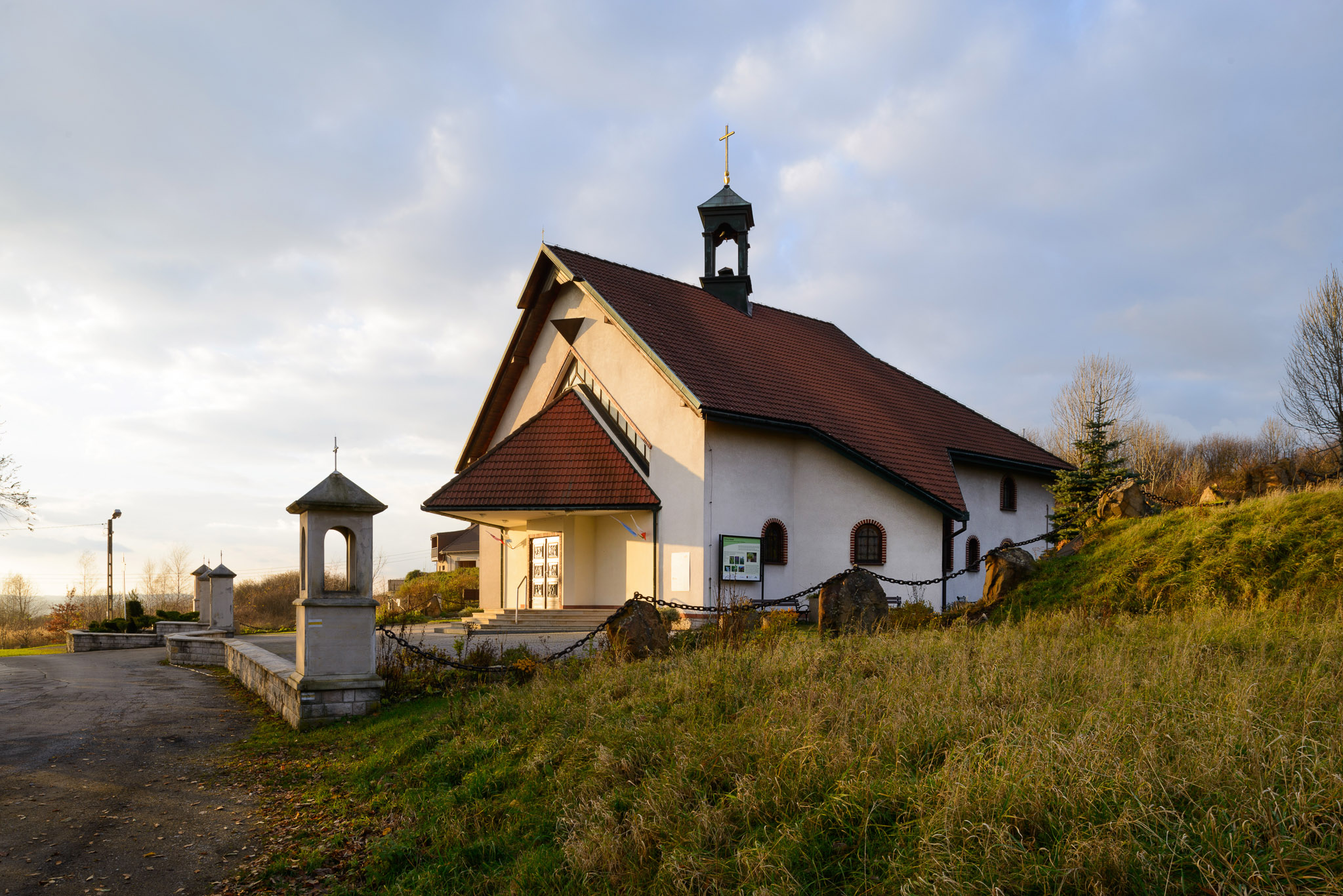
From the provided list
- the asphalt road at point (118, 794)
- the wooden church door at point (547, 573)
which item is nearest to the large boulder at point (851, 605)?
the asphalt road at point (118, 794)

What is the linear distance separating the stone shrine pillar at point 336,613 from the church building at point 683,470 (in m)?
8.21

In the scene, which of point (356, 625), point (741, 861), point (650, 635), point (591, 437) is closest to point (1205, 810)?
point (741, 861)

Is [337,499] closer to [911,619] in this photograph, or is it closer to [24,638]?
[911,619]

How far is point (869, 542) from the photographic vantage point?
20.4 meters

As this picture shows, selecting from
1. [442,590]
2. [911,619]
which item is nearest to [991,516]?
[911,619]

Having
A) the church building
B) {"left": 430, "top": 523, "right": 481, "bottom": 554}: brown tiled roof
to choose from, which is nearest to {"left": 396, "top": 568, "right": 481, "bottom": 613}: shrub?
{"left": 430, "top": 523, "right": 481, "bottom": 554}: brown tiled roof

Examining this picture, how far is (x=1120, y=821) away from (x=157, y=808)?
743 centimetres

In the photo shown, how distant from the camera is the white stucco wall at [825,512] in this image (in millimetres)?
20000

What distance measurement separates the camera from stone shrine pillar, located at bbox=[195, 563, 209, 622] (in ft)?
82.1

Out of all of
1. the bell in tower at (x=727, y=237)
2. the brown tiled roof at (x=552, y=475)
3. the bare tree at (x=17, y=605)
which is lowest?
the bare tree at (x=17, y=605)

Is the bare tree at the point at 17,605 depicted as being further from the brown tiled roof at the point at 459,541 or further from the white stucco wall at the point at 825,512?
the white stucco wall at the point at 825,512

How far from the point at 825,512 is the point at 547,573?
7.19 m

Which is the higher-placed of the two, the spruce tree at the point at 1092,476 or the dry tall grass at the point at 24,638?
the spruce tree at the point at 1092,476

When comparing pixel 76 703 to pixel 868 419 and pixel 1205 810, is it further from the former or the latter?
pixel 868 419
